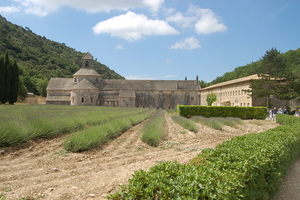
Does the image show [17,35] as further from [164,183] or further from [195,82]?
[164,183]

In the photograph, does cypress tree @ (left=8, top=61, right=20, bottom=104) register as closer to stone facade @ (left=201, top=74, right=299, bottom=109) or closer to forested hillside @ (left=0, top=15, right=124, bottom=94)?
forested hillside @ (left=0, top=15, right=124, bottom=94)

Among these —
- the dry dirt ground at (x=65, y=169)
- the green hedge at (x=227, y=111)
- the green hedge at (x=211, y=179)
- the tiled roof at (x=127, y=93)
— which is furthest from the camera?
the tiled roof at (x=127, y=93)

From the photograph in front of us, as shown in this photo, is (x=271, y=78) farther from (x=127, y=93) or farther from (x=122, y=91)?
(x=122, y=91)

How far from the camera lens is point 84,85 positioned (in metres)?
44.3

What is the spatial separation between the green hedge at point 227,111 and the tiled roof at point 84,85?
74.2 feet

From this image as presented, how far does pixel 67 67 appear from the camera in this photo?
100 metres

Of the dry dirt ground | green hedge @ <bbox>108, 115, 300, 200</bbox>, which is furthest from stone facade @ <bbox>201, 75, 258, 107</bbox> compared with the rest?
green hedge @ <bbox>108, 115, 300, 200</bbox>

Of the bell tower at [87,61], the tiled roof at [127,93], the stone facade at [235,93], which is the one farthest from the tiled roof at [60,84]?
the stone facade at [235,93]

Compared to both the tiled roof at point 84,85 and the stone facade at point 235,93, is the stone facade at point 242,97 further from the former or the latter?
the tiled roof at point 84,85

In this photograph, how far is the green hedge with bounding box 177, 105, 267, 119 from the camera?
27359mm

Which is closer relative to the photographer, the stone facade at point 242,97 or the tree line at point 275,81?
the tree line at point 275,81

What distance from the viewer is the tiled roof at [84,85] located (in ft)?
144

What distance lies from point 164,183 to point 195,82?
4893 cm

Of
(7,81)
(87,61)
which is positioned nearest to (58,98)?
(87,61)
